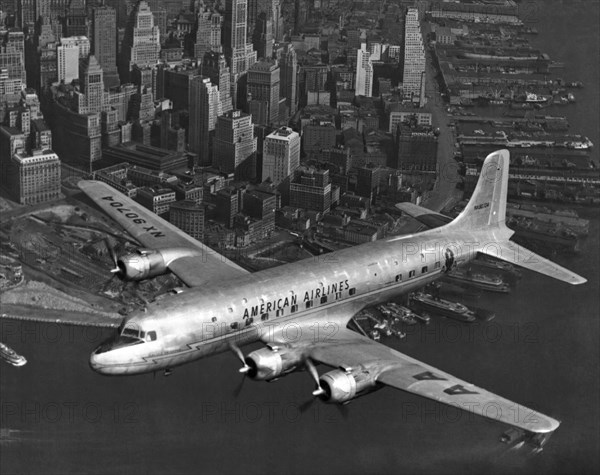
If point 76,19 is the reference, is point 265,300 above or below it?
below

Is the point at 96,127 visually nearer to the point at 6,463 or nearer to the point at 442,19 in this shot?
the point at 442,19

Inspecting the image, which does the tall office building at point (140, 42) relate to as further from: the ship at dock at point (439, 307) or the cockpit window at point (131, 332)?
the cockpit window at point (131, 332)

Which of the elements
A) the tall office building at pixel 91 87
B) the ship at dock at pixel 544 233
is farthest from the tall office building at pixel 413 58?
the tall office building at pixel 91 87

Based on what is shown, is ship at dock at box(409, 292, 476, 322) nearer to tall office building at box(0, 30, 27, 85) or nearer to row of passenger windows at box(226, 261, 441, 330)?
row of passenger windows at box(226, 261, 441, 330)

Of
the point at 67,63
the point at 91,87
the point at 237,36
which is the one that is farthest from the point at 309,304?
the point at 67,63

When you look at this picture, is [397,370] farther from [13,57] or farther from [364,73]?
[13,57]

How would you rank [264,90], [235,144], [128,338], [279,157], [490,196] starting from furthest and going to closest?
[264,90] → [235,144] → [279,157] → [490,196] → [128,338]
